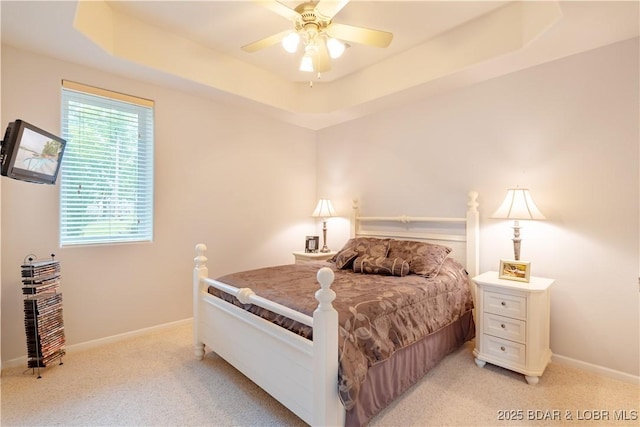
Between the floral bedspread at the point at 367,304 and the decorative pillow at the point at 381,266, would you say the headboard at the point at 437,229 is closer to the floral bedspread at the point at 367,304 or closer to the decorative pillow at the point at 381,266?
the floral bedspread at the point at 367,304

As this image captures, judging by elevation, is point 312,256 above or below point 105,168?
below

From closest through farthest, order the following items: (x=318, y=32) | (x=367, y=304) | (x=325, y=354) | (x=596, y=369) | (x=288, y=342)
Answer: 1. (x=325, y=354)
2. (x=288, y=342)
3. (x=367, y=304)
4. (x=318, y=32)
5. (x=596, y=369)

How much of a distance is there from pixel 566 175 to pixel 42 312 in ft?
13.8

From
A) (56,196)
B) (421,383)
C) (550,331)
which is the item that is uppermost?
(56,196)

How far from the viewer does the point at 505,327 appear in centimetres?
230

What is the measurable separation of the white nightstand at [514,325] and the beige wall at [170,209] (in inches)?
102

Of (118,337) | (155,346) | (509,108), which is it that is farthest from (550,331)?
(118,337)

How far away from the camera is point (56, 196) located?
2566mm

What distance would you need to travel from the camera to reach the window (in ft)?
8.68

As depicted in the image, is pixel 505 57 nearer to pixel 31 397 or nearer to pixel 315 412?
pixel 315 412

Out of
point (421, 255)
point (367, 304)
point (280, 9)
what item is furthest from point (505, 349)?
point (280, 9)

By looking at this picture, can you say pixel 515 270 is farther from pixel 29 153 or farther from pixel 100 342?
pixel 100 342

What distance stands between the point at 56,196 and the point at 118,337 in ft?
4.55

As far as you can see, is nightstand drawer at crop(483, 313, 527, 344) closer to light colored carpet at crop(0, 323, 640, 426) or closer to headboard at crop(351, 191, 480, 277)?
light colored carpet at crop(0, 323, 640, 426)
